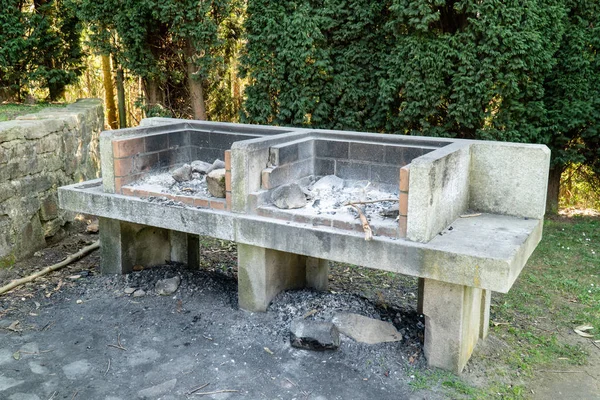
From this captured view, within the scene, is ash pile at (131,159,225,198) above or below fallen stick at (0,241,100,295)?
above

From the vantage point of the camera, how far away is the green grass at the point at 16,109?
23.9ft

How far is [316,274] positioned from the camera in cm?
529

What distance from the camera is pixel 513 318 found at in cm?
520

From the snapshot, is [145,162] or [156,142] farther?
[156,142]

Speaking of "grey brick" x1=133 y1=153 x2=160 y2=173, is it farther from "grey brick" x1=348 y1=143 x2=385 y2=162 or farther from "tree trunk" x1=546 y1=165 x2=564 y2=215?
"tree trunk" x1=546 y1=165 x2=564 y2=215

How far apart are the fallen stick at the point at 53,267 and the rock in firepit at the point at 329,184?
2726mm

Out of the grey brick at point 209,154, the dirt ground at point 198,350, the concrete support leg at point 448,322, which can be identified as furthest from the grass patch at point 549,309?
the grey brick at point 209,154

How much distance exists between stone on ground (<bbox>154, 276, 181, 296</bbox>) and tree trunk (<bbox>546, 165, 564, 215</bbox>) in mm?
5465

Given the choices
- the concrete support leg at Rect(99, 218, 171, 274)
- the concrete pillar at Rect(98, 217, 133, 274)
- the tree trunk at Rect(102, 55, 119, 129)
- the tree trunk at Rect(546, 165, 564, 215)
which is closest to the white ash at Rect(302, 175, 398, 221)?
the concrete support leg at Rect(99, 218, 171, 274)

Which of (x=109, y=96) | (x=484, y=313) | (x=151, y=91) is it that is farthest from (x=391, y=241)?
(x=109, y=96)

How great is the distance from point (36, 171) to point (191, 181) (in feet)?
6.55

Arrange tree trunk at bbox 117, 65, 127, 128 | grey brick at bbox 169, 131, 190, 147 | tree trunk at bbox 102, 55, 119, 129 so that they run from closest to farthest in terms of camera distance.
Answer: grey brick at bbox 169, 131, 190, 147, tree trunk at bbox 117, 65, 127, 128, tree trunk at bbox 102, 55, 119, 129

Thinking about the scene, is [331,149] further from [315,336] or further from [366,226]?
[315,336]

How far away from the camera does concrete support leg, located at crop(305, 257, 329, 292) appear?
527 cm
